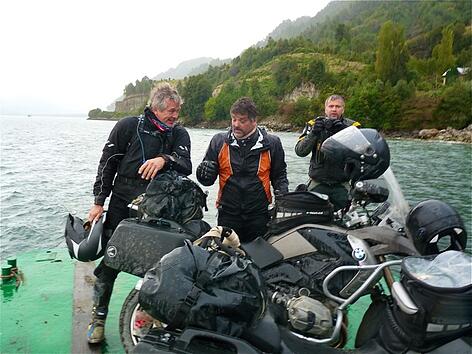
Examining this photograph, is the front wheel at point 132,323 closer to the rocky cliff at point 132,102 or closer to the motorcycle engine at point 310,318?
the motorcycle engine at point 310,318

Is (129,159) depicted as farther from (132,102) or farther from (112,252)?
(132,102)

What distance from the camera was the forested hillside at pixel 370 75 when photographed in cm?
5599

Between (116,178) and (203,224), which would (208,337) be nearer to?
(203,224)

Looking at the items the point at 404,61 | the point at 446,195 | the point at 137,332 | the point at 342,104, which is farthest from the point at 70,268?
the point at 404,61

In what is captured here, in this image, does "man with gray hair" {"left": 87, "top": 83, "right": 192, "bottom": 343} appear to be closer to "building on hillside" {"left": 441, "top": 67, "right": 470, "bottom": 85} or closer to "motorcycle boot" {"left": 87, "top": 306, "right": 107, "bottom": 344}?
"motorcycle boot" {"left": 87, "top": 306, "right": 107, "bottom": 344}

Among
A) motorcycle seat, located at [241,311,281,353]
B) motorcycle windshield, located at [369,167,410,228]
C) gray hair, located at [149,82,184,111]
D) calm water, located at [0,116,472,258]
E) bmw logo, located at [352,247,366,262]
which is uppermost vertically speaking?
gray hair, located at [149,82,184,111]

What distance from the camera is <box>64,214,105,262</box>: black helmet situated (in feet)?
9.55

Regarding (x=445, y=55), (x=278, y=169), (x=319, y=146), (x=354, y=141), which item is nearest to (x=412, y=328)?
(x=354, y=141)

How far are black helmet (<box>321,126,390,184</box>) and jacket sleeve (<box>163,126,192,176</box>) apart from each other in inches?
41.8

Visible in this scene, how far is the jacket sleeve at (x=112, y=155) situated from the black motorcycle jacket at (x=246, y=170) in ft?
2.14

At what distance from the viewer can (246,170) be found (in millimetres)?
3490

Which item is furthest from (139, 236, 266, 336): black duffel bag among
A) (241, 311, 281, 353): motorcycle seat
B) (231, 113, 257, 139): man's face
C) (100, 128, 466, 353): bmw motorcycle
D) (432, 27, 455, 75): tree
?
(432, 27, 455, 75): tree

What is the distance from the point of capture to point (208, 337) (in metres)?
1.58

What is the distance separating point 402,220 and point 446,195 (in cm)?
1309
